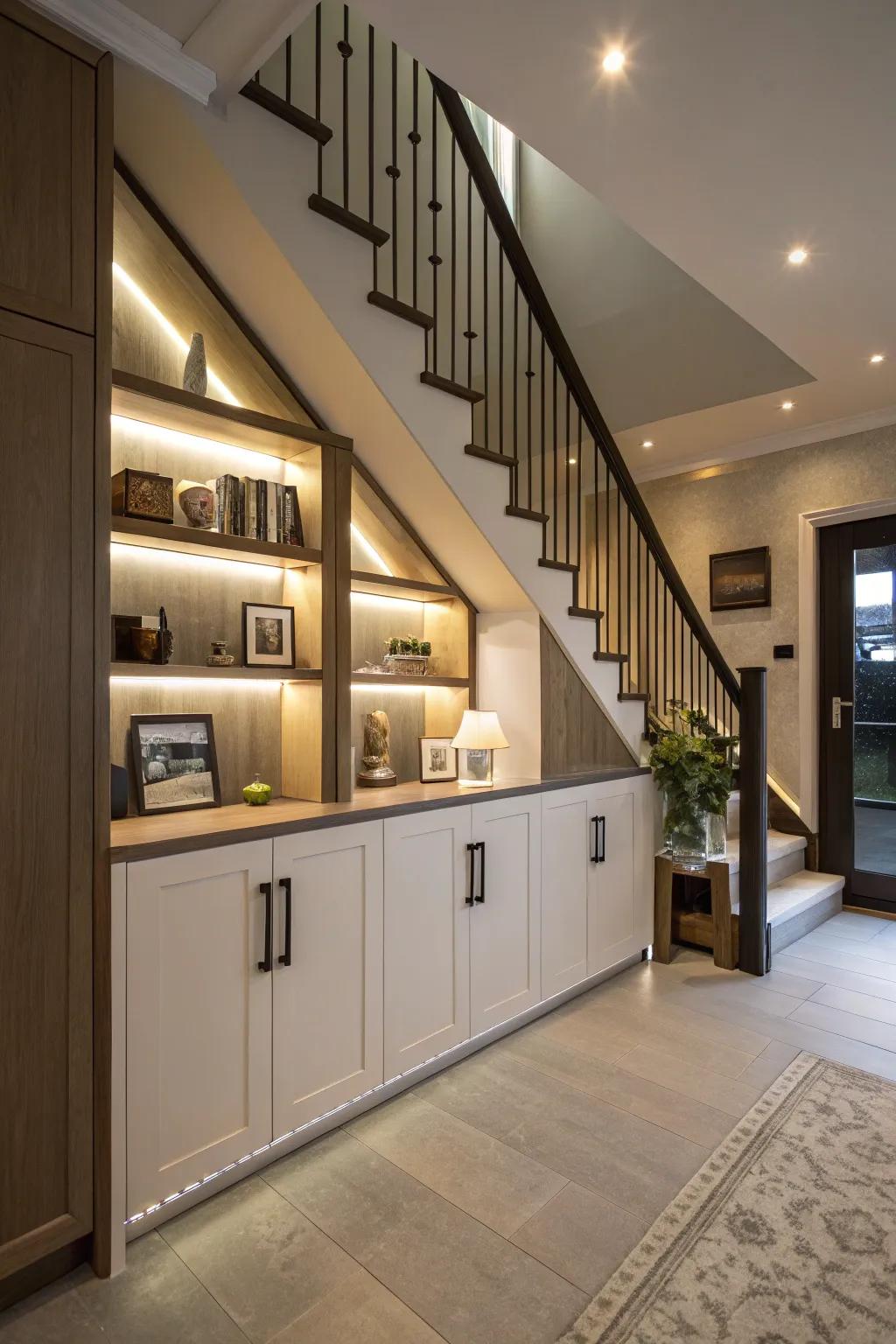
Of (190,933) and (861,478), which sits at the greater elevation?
(861,478)

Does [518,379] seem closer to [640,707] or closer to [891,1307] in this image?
[640,707]

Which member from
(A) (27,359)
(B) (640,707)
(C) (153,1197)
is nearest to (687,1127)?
(C) (153,1197)

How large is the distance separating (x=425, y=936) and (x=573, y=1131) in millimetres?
729

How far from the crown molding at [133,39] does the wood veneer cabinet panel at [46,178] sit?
7 centimetres

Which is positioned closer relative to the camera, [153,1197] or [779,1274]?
[779,1274]

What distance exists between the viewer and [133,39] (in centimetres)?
181

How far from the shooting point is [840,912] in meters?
4.59

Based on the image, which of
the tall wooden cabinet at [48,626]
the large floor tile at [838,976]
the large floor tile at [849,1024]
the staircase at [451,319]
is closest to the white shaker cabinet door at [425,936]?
the tall wooden cabinet at [48,626]

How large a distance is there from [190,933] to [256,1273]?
77 centimetres

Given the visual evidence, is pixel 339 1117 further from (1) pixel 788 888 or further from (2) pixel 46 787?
(1) pixel 788 888

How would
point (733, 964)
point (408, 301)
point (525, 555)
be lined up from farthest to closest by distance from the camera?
point (408, 301), point (733, 964), point (525, 555)

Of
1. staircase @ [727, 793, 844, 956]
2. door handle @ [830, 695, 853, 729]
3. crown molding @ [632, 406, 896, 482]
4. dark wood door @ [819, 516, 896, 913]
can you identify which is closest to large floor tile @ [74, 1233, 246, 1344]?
staircase @ [727, 793, 844, 956]

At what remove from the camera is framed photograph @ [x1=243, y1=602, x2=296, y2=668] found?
2.57 m

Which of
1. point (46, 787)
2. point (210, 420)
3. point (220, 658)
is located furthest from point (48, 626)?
point (210, 420)
